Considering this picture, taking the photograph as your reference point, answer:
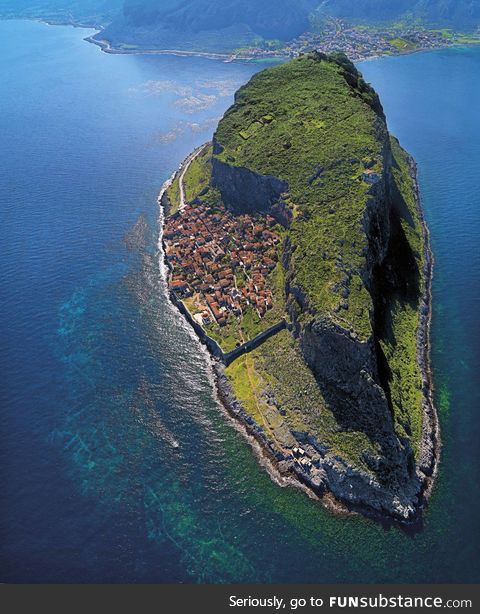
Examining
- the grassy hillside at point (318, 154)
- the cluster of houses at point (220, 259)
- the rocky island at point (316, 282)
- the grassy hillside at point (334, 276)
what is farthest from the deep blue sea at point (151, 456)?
the grassy hillside at point (318, 154)

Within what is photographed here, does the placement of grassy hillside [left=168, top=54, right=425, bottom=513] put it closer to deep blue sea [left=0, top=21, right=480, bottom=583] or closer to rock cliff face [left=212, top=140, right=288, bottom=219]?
rock cliff face [left=212, top=140, right=288, bottom=219]

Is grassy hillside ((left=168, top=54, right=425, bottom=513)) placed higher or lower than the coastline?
higher

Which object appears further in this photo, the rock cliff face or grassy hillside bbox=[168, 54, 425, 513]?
the rock cliff face

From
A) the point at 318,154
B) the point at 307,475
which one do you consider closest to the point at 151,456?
the point at 307,475

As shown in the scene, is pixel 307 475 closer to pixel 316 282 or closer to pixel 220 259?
pixel 316 282

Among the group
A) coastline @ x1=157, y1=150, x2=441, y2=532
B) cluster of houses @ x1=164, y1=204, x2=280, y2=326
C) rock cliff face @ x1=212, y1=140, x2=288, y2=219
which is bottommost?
coastline @ x1=157, y1=150, x2=441, y2=532

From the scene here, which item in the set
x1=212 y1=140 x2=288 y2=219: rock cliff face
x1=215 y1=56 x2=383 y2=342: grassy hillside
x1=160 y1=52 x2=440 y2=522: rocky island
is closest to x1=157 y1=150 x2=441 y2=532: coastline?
x1=160 y1=52 x2=440 y2=522: rocky island
